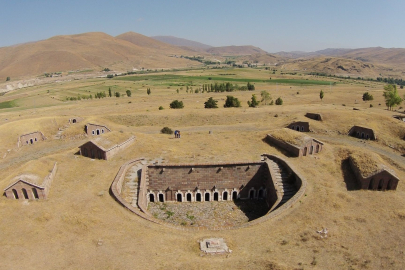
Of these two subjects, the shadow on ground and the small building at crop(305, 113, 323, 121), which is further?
the small building at crop(305, 113, 323, 121)

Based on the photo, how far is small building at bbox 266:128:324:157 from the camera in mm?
35344

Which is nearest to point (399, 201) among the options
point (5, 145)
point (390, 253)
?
point (390, 253)

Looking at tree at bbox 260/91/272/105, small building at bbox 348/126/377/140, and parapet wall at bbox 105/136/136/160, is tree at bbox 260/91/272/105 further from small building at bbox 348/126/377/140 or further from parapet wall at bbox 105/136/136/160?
parapet wall at bbox 105/136/136/160

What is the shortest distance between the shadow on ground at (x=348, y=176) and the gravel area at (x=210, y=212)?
31.9 feet

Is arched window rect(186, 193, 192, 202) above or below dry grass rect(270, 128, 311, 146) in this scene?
below

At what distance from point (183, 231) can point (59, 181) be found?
1618 centimetres

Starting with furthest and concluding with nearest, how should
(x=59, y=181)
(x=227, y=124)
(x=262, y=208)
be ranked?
(x=227, y=124)
(x=262, y=208)
(x=59, y=181)

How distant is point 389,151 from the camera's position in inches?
1554

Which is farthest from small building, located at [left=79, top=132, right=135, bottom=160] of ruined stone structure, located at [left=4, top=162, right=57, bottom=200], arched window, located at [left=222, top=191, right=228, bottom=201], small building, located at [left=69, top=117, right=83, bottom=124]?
small building, located at [left=69, top=117, right=83, bottom=124]

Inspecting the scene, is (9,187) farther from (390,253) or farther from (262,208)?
(390,253)

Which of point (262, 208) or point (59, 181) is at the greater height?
point (59, 181)

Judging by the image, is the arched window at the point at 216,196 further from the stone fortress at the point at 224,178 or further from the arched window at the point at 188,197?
the arched window at the point at 188,197

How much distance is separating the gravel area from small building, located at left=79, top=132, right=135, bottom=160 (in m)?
9.27

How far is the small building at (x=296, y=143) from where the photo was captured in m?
35.3
